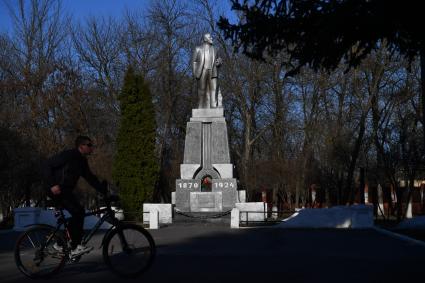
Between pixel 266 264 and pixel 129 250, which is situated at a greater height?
pixel 129 250

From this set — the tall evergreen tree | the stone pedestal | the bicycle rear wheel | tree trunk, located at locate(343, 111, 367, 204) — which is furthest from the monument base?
the bicycle rear wheel

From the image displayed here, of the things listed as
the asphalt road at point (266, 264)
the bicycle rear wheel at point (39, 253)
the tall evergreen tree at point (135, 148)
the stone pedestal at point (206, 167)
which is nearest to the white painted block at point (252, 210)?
the stone pedestal at point (206, 167)

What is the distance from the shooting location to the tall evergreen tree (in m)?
37.2

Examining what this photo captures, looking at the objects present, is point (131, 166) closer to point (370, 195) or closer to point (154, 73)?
point (154, 73)

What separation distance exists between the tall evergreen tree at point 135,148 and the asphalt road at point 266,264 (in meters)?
22.5

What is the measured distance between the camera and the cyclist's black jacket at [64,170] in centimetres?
842

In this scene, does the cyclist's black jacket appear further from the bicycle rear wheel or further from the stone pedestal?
the stone pedestal

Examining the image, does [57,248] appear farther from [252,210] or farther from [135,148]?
[135,148]

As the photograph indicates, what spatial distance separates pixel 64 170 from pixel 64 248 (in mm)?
959

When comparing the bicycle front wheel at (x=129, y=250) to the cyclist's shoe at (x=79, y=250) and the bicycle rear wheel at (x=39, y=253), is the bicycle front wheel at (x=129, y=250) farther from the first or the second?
the bicycle rear wheel at (x=39, y=253)

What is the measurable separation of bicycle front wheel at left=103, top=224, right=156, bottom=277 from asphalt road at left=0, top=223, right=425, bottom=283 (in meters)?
0.15

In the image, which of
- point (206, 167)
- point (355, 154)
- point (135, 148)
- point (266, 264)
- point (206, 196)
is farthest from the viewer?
point (135, 148)

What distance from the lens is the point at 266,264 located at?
32.5ft

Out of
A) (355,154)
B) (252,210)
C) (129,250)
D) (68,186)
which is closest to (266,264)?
(129,250)
